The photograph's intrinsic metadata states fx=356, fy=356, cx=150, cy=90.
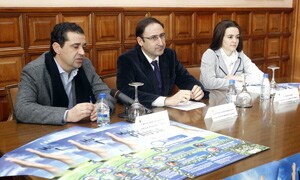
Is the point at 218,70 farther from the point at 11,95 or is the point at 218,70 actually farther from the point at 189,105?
the point at 11,95

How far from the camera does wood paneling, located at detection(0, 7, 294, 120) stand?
3248 mm

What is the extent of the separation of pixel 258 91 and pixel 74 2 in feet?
6.62

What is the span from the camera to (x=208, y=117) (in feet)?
6.46

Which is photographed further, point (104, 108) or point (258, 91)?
point (258, 91)

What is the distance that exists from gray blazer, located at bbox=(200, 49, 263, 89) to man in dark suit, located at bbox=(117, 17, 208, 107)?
0.28 metres

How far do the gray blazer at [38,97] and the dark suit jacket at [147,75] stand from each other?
0.19 m

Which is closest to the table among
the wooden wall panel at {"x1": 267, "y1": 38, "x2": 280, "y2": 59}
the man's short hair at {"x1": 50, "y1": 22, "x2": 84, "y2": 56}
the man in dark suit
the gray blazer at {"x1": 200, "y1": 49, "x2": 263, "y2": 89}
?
the man in dark suit

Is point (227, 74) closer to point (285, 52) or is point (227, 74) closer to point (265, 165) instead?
point (265, 165)

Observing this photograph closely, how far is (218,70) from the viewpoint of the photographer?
3174mm

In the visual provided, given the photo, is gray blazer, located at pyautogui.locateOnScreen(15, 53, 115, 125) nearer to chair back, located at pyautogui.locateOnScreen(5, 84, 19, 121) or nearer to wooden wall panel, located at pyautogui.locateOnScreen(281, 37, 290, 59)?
chair back, located at pyautogui.locateOnScreen(5, 84, 19, 121)

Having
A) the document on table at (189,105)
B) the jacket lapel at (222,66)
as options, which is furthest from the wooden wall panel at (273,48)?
the document on table at (189,105)

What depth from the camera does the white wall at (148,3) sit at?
130 inches

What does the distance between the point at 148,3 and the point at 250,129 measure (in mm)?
2675

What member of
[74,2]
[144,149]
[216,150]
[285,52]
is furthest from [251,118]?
[285,52]
